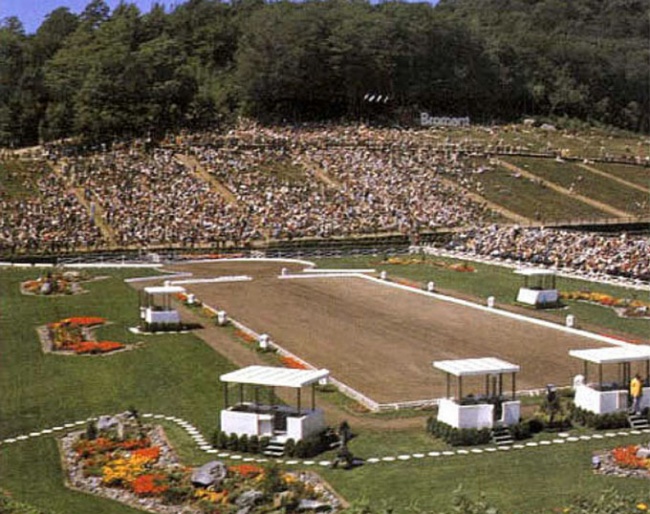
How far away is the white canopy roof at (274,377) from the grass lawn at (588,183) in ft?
219

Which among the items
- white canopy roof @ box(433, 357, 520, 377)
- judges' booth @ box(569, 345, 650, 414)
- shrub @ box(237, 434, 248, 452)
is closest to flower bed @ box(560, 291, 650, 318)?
judges' booth @ box(569, 345, 650, 414)

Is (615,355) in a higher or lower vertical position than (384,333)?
higher

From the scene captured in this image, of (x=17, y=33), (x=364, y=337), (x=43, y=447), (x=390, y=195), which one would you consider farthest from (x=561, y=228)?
(x=17, y=33)

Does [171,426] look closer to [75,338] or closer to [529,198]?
[75,338]

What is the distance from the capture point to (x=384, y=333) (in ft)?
138

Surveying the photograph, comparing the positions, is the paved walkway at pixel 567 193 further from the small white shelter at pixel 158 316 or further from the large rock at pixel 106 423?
the large rock at pixel 106 423

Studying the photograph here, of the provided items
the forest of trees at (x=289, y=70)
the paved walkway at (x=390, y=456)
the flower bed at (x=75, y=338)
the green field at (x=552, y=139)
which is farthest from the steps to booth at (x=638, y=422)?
the green field at (x=552, y=139)

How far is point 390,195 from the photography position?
86062mm

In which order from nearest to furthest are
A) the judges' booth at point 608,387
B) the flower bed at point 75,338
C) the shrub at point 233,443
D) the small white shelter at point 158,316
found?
the shrub at point 233,443, the judges' booth at point 608,387, the flower bed at point 75,338, the small white shelter at point 158,316

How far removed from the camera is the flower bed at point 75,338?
3950 centimetres

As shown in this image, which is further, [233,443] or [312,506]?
[233,443]

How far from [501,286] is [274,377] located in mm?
30818

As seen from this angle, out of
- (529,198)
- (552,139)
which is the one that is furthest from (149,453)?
(552,139)

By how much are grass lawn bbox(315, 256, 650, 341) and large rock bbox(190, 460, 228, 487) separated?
74.4 feet
